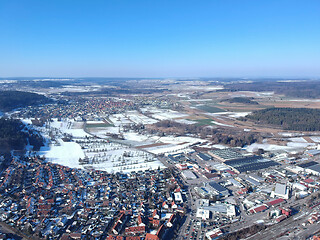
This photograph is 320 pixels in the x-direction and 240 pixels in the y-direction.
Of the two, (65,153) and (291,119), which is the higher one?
(291,119)

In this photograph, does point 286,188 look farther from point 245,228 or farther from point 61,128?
point 61,128

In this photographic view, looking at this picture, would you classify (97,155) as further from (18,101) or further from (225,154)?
(18,101)

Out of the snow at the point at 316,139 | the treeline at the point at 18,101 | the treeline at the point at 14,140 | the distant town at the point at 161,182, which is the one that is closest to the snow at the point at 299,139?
the distant town at the point at 161,182

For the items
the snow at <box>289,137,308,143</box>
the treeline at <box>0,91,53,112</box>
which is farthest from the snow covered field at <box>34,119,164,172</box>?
the treeline at <box>0,91,53,112</box>

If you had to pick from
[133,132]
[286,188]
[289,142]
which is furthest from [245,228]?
[133,132]

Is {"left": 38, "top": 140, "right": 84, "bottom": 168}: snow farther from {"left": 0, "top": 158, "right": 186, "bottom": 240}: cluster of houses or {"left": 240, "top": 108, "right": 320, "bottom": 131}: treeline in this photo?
{"left": 240, "top": 108, "right": 320, "bottom": 131}: treeline

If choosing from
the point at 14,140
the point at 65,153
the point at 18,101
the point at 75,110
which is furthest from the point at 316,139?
the point at 18,101
